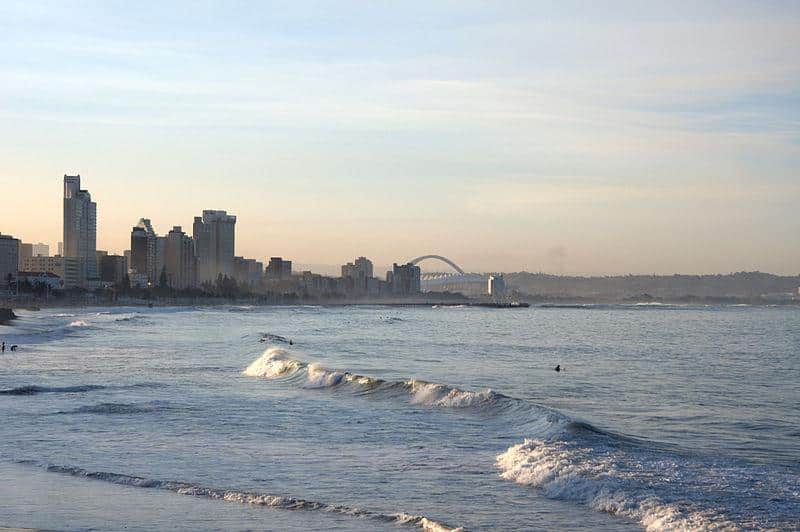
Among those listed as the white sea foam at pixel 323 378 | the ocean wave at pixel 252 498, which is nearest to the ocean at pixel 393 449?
the ocean wave at pixel 252 498

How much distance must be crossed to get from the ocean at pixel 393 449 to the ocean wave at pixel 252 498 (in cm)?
5

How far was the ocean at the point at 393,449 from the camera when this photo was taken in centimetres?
1598

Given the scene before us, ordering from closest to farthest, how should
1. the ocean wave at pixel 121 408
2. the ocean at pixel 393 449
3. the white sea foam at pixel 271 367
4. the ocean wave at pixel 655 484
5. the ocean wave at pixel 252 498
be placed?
the ocean wave at pixel 252 498, the ocean wave at pixel 655 484, the ocean at pixel 393 449, the ocean wave at pixel 121 408, the white sea foam at pixel 271 367

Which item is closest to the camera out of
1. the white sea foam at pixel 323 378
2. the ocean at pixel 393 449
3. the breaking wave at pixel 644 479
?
the breaking wave at pixel 644 479

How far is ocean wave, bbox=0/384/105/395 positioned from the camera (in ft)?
111

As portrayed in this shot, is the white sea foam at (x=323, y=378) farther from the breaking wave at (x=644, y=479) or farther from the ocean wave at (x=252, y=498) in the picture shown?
the ocean wave at (x=252, y=498)

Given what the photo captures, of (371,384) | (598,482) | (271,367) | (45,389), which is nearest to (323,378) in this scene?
(371,384)

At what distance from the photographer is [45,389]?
35062 mm

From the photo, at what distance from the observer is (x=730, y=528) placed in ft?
48.5

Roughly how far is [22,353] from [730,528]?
5087cm

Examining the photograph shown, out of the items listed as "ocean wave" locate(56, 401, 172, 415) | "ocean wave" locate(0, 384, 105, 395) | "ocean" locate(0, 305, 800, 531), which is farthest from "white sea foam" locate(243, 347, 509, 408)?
"ocean wave" locate(56, 401, 172, 415)

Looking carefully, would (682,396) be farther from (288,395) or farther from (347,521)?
(347,521)

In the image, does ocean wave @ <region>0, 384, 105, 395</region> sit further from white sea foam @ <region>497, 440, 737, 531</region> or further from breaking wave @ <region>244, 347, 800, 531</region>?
white sea foam @ <region>497, 440, 737, 531</region>

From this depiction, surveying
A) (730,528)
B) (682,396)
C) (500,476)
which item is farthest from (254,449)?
(682,396)
